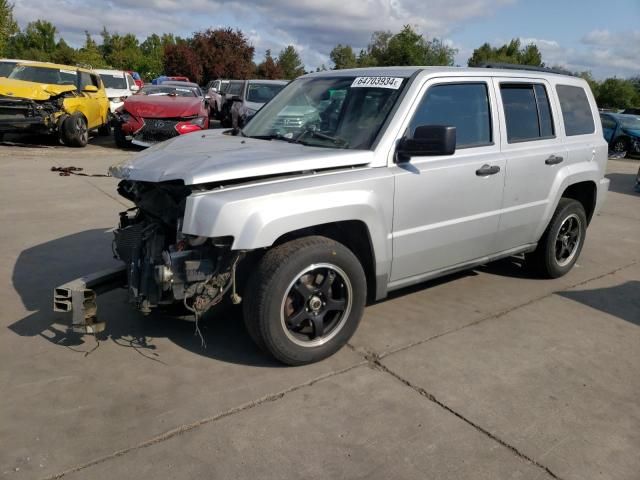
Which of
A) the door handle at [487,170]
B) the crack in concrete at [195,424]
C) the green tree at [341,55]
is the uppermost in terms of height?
the green tree at [341,55]

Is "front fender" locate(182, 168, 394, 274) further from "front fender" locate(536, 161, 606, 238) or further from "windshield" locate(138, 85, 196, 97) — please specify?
"windshield" locate(138, 85, 196, 97)

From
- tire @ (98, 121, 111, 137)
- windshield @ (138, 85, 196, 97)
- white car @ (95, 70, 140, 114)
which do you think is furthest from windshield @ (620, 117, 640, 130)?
white car @ (95, 70, 140, 114)

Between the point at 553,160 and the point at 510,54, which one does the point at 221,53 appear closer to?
the point at 510,54

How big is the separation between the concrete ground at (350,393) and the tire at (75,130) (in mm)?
8933

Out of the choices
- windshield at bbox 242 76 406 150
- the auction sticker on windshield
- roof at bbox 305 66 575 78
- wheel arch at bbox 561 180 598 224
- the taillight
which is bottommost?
wheel arch at bbox 561 180 598 224

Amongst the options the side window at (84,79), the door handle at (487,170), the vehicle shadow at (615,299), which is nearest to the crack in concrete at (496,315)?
the vehicle shadow at (615,299)

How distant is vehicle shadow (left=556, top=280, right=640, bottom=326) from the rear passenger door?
0.70m

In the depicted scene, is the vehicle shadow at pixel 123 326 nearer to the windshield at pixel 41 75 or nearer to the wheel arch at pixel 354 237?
the wheel arch at pixel 354 237

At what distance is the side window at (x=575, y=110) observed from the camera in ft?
16.9

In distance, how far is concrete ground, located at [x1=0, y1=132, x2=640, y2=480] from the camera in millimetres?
2713

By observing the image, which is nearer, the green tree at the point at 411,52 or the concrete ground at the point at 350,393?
the concrete ground at the point at 350,393

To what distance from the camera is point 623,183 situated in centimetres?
1274

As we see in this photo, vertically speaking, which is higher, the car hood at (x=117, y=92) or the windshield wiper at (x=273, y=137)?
the car hood at (x=117, y=92)

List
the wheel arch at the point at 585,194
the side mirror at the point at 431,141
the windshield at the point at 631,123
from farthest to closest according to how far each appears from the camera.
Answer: the windshield at the point at 631,123, the wheel arch at the point at 585,194, the side mirror at the point at 431,141
